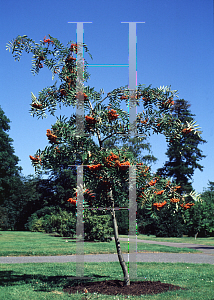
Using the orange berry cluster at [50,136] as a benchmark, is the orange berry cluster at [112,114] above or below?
above

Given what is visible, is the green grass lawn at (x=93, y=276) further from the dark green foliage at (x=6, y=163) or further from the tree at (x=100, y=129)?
the dark green foliage at (x=6, y=163)

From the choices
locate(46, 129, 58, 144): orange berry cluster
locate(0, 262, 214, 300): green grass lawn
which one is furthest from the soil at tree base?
locate(46, 129, 58, 144): orange berry cluster

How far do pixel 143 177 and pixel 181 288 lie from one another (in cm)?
234

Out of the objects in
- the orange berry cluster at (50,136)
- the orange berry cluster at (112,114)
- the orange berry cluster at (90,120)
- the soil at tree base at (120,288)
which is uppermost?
the orange berry cluster at (112,114)

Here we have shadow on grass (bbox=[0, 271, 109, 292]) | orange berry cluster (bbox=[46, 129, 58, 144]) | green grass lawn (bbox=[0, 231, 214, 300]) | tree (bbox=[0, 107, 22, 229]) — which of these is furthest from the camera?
tree (bbox=[0, 107, 22, 229])

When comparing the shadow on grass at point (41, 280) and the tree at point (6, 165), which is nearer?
the shadow on grass at point (41, 280)

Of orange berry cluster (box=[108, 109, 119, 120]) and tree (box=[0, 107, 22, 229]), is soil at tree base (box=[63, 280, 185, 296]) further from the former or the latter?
tree (box=[0, 107, 22, 229])

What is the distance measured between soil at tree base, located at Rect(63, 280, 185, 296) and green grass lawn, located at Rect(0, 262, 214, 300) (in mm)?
218

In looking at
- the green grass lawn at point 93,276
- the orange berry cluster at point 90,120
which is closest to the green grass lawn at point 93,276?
the green grass lawn at point 93,276

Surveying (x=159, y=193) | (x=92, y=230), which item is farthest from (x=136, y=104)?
(x=92, y=230)

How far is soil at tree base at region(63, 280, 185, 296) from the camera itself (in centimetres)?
571

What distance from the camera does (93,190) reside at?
19.5 feet

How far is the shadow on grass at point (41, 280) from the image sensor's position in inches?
258

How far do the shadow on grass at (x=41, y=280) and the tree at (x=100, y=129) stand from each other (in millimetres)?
1442
